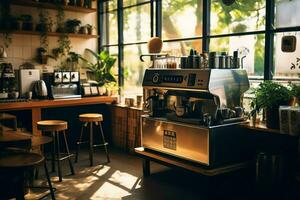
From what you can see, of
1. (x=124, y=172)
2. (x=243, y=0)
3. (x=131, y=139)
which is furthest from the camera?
(x=131, y=139)

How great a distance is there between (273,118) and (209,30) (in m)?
1.43

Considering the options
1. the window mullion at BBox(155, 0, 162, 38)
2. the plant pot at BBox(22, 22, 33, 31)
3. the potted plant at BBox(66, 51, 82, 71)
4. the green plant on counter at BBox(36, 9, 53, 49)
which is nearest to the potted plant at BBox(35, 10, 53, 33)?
the green plant on counter at BBox(36, 9, 53, 49)

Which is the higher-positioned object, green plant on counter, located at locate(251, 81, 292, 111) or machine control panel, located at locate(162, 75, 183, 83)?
machine control panel, located at locate(162, 75, 183, 83)

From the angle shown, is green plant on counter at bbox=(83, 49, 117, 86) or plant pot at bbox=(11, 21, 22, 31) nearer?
plant pot at bbox=(11, 21, 22, 31)

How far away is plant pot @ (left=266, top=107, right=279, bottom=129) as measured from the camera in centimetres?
309

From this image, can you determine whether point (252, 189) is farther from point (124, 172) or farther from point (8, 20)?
point (8, 20)

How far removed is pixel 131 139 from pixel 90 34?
1999 mm

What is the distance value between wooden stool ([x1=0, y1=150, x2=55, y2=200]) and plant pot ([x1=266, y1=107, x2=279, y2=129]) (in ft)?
6.37

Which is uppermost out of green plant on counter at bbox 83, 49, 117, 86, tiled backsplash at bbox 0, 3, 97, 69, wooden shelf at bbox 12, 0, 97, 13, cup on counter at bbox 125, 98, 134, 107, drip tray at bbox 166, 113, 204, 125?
wooden shelf at bbox 12, 0, 97, 13

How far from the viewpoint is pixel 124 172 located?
4.07 meters

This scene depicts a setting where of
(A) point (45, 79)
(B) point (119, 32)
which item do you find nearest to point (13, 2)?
(A) point (45, 79)

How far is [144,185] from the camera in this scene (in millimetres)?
3604

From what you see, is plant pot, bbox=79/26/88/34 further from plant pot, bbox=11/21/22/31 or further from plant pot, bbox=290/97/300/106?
plant pot, bbox=290/97/300/106

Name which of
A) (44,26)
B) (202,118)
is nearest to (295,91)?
(202,118)
